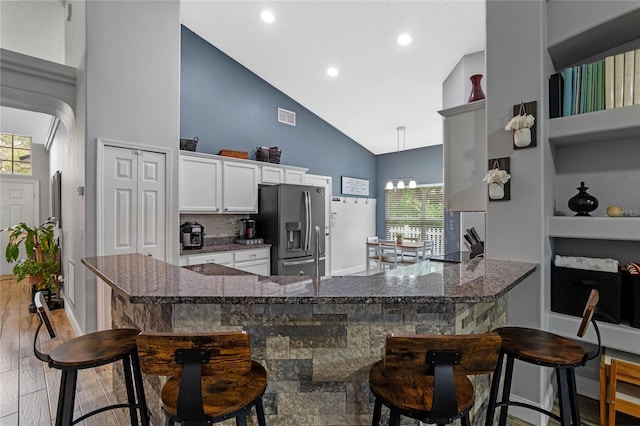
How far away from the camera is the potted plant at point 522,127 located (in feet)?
6.46

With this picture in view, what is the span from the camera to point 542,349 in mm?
1399

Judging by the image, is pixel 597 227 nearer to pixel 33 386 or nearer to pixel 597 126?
pixel 597 126

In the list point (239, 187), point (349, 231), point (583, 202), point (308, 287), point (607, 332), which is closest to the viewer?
point (308, 287)

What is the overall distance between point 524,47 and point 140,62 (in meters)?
3.47

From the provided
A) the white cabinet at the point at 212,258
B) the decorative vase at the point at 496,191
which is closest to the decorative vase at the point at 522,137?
the decorative vase at the point at 496,191

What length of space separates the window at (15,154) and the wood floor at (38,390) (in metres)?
4.45

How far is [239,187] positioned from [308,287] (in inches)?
140

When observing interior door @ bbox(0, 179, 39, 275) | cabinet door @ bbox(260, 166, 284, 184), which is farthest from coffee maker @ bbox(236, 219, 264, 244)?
interior door @ bbox(0, 179, 39, 275)

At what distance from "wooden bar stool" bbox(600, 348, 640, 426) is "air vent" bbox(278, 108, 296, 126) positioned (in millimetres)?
5119

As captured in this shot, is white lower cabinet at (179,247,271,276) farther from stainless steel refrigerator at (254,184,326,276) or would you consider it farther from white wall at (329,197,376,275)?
white wall at (329,197,376,275)

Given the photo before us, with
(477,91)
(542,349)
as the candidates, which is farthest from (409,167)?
(542,349)

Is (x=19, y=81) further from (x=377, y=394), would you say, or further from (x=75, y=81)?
(x=377, y=394)

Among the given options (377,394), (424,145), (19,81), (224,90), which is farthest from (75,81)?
(424,145)

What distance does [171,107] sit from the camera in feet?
11.8
